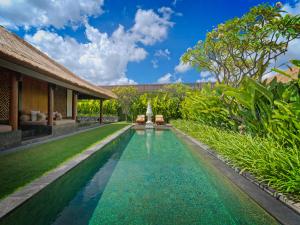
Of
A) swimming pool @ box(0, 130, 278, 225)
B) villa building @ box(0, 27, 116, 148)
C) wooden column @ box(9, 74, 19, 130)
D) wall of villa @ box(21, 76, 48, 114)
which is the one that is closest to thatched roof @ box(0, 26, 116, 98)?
villa building @ box(0, 27, 116, 148)

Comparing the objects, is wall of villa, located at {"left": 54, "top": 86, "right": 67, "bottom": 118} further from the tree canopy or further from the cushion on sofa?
the tree canopy

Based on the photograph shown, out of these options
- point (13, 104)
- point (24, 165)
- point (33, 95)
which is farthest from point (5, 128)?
point (33, 95)

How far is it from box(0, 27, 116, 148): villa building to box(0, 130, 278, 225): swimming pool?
11.0 feet

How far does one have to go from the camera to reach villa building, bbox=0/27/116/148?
6341 millimetres

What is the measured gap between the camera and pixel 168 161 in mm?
6262

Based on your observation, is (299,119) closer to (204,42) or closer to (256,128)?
(256,128)

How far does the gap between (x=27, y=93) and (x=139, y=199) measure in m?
9.46

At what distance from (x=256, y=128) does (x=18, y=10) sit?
941cm

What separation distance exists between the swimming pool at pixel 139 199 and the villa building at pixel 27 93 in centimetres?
335

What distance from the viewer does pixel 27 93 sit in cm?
1057

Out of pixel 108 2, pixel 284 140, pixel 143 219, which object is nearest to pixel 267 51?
pixel 284 140

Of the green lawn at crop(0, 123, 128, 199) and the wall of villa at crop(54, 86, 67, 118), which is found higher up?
the wall of villa at crop(54, 86, 67, 118)

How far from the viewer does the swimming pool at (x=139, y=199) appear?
9.13 ft

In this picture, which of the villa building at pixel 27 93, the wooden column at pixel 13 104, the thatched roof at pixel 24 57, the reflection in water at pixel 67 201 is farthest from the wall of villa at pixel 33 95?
the reflection in water at pixel 67 201
